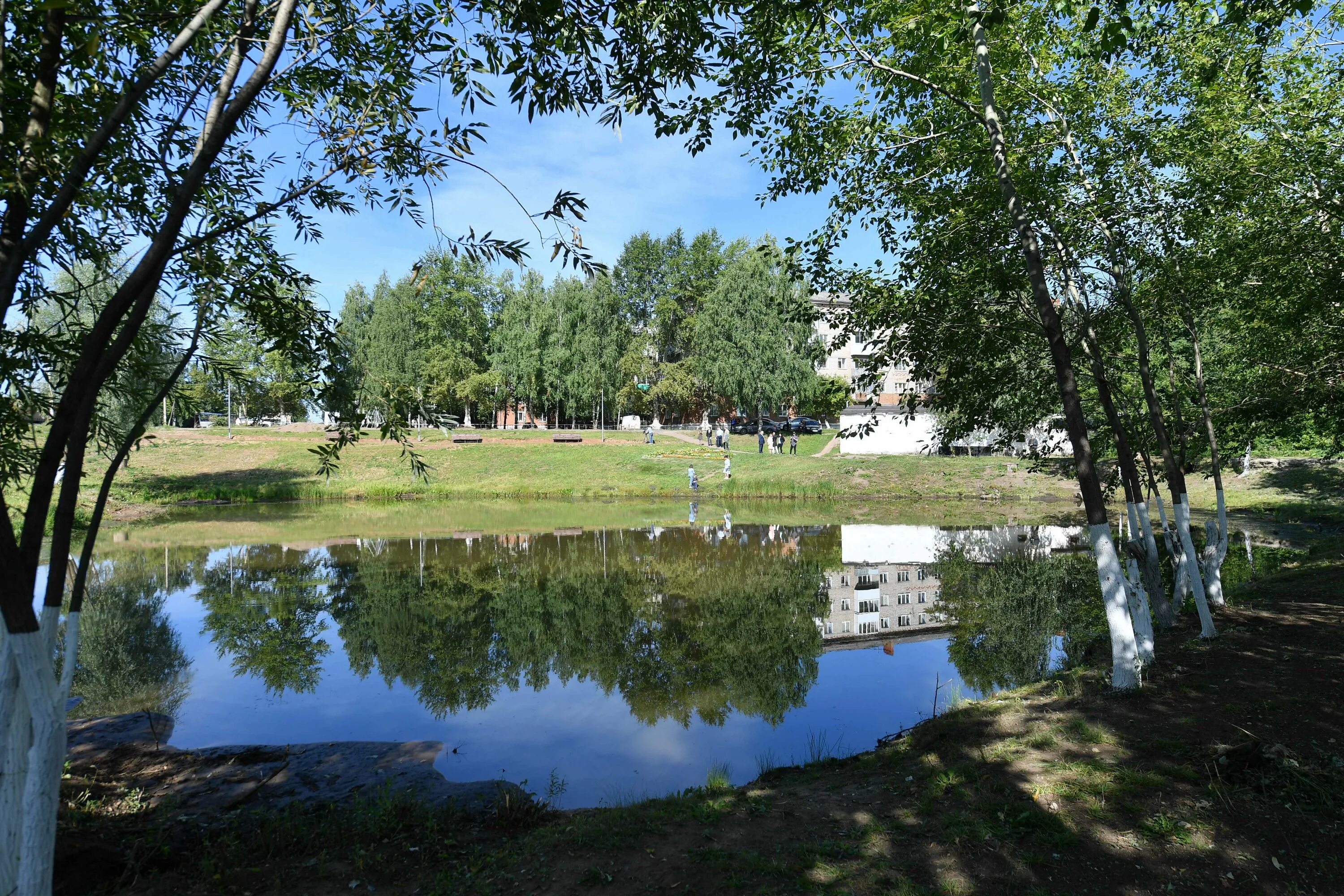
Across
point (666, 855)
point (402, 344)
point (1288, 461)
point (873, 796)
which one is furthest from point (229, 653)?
point (402, 344)

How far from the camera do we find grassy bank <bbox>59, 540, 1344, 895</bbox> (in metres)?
4.65

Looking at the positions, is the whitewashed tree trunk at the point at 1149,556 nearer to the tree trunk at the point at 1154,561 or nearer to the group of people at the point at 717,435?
the tree trunk at the point at 1154,561

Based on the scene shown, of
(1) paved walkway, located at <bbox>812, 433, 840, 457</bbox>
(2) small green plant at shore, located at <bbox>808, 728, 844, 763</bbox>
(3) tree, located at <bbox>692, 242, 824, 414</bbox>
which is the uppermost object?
(3) tree, located at <bbox>692, 242, 824, 414</bbox>

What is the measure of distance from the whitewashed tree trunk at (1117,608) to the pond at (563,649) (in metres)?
2.61

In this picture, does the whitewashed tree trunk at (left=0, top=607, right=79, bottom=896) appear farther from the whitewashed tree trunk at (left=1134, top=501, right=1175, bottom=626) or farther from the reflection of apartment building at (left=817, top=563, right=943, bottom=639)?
the reflection of apartment building at (left=817, top=563, right=943, bottom=639)

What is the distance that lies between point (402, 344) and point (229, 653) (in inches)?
1881

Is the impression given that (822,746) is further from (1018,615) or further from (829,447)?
(829,447)

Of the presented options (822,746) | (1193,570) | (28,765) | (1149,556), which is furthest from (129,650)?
(1193,570)

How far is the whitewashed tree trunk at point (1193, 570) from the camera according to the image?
360 inches

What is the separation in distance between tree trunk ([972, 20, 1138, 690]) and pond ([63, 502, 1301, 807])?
273cm

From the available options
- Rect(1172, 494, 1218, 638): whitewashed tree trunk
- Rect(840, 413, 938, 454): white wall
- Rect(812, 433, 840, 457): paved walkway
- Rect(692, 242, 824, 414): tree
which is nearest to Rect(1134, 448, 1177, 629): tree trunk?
Rect(1172, 494, 1218, 638): whitewashed tree trunk

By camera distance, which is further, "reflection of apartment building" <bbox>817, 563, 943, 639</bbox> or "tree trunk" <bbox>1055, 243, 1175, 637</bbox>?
"reflection of apartment building" <bbox>817, 563, 943, 639</bbox>

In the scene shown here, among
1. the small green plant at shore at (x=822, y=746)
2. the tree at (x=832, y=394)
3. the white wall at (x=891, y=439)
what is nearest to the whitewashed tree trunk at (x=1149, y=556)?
the tree at (x=832, y=394)

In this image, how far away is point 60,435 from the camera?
138 inches
